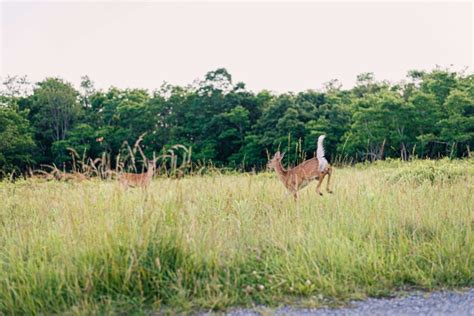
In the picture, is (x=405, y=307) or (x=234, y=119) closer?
(x=405, y=307)

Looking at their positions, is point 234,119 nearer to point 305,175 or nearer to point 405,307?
point 305,175

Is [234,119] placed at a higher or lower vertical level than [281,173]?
higher

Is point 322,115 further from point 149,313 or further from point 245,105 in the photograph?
point 149,313

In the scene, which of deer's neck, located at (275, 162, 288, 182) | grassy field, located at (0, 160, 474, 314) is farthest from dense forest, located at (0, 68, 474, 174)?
grassy field, located at (0, 160, 474, 314)

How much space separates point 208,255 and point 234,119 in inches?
1559

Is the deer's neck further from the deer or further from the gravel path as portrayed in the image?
the gravel path

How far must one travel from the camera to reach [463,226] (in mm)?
5207

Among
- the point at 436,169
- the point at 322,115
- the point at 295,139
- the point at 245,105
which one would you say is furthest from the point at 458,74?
the point at 436,169

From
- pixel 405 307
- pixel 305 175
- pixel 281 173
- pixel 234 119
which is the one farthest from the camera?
pixel 234 119

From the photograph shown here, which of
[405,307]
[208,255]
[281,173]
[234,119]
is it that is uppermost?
[234,119]

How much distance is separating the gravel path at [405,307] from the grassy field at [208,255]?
166 mm

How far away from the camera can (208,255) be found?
4160mm

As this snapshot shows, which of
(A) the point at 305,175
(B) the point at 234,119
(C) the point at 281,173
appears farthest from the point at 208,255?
(B) the point at 234,119

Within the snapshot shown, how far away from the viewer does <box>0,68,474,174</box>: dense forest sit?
37.6 metres
